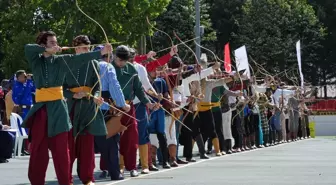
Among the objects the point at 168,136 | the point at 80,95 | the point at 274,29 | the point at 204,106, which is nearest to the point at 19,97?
the point at 204,106

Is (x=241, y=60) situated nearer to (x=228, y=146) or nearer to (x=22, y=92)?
(x=228, y=146)

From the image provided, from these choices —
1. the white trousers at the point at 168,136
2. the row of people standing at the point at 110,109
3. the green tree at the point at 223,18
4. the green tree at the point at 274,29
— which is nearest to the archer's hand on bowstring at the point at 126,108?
the row of people standing at the point at 110,109

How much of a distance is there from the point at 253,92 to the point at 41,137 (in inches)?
460

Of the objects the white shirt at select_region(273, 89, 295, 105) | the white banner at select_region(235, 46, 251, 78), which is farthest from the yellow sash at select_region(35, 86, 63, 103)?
the white shirt at select_region(273, 89, 295, 105)

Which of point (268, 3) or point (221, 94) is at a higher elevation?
point (268, 3)

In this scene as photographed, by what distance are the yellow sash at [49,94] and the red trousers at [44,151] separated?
10 cm

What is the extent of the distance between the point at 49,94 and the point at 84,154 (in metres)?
1.10

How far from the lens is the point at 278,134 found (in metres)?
26.4

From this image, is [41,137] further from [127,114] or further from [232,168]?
[232,168]

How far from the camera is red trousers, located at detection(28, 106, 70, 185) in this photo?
10.5 meters

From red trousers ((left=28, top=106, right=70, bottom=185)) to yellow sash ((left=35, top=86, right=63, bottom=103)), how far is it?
0.10 meters

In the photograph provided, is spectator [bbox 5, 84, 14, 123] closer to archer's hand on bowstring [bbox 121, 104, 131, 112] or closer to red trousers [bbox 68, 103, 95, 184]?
archer's hand on bowstring [bbox 121, 104, 131, 112]

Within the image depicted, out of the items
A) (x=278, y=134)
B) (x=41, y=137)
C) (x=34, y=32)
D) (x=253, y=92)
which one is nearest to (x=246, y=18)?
(x=34, y=32)

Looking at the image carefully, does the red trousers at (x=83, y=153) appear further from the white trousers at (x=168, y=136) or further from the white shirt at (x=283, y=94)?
the white shirt at (x=283, y=94)
